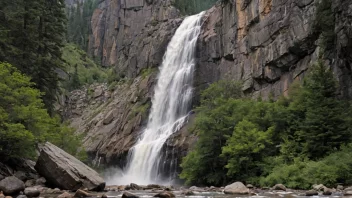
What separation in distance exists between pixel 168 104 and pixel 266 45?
1612cm

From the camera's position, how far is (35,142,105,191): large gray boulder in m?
18.9

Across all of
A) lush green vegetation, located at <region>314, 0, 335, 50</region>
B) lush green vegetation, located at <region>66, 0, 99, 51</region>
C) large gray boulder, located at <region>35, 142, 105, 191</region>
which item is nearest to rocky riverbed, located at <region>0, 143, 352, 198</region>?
large gray boulder, located at <region>35, 142, 105, 191</region>

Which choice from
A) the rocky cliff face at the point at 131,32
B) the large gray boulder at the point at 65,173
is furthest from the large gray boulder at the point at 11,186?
the rocky cliff face at the point at 131,32

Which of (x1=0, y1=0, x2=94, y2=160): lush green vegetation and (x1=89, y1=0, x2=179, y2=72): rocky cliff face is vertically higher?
(x1=89, y1=0, x2=179, y2=72): rocky cliff face

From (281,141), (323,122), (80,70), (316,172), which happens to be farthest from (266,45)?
(80,70)

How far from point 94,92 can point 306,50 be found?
54.4 meters

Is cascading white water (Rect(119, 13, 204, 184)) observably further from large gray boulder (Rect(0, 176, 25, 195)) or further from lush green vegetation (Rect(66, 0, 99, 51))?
lush green vegetation (Rect(66, 0, 99, 51))

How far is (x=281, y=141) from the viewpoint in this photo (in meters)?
28.3

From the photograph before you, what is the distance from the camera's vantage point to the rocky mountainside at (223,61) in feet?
124

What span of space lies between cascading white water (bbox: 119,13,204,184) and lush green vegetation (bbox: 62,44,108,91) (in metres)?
35.3

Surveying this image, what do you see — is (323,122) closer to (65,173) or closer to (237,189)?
(237,189)

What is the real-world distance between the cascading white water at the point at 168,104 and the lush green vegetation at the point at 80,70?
35.3 meters

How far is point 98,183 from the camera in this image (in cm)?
1938

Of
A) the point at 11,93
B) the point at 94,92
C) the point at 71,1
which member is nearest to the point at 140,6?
the point at 94,92
